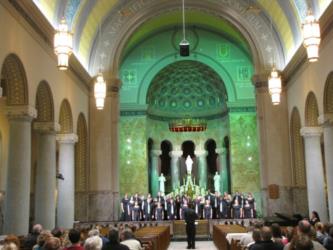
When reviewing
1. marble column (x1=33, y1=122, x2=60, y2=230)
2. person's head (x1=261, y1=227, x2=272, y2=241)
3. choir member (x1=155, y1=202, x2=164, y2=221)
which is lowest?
choir member (x1=155, y1=202, x2=164, y2=221)

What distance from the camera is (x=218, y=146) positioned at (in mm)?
31484

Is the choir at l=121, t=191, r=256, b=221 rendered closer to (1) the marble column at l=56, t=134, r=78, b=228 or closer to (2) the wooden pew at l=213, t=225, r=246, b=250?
(1) the marble column at l=56, t=134, r=78, b=228

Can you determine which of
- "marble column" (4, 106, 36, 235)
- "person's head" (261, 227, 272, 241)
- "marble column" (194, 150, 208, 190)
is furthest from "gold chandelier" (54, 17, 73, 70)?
"marble column" (194, 150, 208, 190)

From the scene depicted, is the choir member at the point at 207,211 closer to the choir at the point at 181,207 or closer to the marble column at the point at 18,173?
the choir at the point at 181,207

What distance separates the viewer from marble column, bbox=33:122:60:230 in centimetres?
1681

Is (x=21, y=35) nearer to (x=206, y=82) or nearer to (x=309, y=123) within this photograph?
(x=309, y=123)

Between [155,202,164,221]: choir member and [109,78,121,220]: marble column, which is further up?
[109,78,121,220]: marble column

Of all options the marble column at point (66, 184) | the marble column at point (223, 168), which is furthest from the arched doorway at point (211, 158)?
the marble column at point (66, 184)

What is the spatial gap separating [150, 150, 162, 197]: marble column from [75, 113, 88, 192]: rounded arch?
845 cm

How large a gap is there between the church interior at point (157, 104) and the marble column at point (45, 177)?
0.14 ft

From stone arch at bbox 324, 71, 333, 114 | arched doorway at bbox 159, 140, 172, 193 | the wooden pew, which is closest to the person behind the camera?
the wooden pew

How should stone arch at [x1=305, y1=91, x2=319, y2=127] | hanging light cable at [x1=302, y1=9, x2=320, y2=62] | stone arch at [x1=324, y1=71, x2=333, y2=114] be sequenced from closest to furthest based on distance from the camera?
1. hanging light cable at [x1=302, y1=9, x2=320, y2=62]
2. stone arch at [x1=324, y1=71, x2=333, y2=114]
3. stone arch at [x1=305, y1=91, x2=319, y2=127]

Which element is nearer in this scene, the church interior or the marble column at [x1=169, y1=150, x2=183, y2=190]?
the church interior

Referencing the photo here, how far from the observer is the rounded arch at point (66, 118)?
20.0 metres
